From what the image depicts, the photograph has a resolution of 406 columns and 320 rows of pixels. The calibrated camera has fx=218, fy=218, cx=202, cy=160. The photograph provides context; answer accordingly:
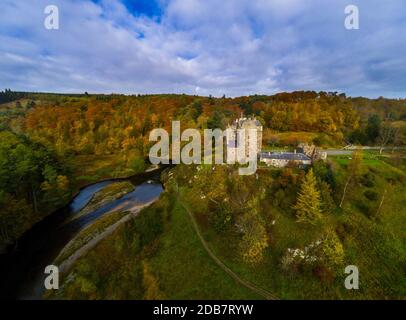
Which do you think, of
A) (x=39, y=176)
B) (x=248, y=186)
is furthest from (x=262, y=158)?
(x=39, y=176)

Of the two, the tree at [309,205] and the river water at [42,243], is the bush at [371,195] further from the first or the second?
the river water at [42,243]

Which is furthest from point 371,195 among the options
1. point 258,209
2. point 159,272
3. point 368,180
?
point 159,272

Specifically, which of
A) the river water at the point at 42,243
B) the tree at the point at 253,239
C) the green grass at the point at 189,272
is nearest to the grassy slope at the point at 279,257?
the green grass at the point at 189,272

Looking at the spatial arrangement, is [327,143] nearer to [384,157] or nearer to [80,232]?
[384,157]

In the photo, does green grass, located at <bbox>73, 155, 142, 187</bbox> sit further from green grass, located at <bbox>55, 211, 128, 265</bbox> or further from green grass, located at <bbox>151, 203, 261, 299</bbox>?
green grass, located at <bbox>151, 203, 261, 299</bbox>

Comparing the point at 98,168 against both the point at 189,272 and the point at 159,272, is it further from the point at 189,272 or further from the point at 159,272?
the point at 189,272
